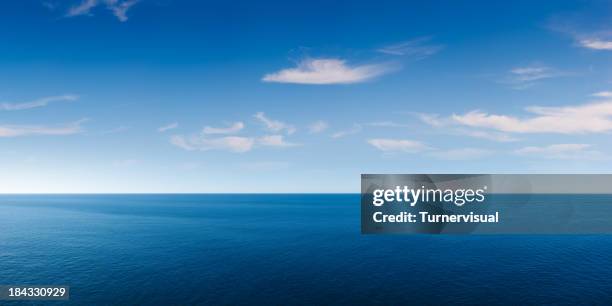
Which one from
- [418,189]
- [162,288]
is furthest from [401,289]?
[162,288]

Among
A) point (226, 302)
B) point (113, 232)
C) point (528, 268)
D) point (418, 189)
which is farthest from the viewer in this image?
point (113, 232)

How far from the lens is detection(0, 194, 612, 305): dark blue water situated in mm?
61625

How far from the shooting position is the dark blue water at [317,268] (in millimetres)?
61625

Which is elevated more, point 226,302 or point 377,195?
point 377,195

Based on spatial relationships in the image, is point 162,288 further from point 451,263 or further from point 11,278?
point 451,263

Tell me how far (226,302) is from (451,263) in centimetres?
6028

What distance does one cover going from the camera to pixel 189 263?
278 feet

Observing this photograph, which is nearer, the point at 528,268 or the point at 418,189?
the point at 418,189

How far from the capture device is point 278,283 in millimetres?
68750

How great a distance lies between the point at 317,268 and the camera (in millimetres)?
79438

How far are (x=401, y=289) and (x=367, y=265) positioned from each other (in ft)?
56.8

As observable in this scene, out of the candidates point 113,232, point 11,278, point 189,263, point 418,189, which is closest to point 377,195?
point 418,189

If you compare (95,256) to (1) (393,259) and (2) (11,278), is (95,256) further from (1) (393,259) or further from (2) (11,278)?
(1) (393,259)

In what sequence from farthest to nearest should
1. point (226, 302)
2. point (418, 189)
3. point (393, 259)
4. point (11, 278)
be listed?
point (393, 259), point (11, 278), point (226, 302), point (418, 189)
